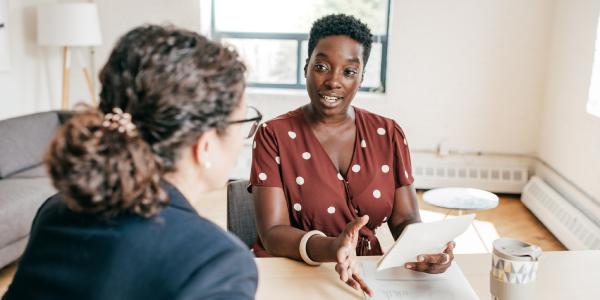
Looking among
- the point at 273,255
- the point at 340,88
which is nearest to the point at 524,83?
the point at 340,88

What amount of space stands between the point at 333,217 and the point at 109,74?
0.98 m

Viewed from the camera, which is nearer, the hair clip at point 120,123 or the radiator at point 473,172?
the hair clip at point 120,123

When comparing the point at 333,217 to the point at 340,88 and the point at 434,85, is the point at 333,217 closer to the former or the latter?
the point at 340,88

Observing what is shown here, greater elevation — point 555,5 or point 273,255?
point 555,5

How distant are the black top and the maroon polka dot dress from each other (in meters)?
0.86

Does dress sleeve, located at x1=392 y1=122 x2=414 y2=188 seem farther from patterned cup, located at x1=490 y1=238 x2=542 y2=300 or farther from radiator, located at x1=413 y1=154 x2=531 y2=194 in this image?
radiator, located at x1=413 y1=154 x2=531 y2=194

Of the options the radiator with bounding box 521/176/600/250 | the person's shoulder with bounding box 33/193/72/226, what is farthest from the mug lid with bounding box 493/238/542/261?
the radiator with bounding box 521/176/600/250

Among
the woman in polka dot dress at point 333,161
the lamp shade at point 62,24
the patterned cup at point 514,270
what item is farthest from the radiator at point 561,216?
the lamp shade at point 62,24

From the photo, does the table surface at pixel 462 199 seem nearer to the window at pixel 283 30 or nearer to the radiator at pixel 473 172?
the radiator at pixel 473 172

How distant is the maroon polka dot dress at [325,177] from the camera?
1626 millimetres

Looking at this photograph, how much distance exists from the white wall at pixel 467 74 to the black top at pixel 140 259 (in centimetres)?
376

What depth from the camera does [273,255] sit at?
150cm

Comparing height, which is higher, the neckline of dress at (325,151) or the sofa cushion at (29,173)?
the neckline of dress at (325,151)

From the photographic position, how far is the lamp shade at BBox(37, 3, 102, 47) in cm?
401
